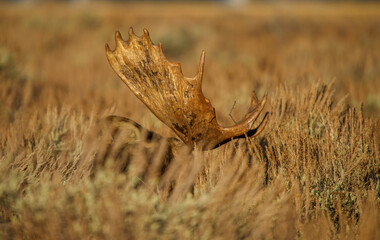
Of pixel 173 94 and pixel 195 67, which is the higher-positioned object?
pixel 195 67

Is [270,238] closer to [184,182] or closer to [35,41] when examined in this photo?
[184,182]

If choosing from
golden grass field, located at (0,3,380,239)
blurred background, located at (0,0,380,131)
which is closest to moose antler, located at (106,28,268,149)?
golden grass field, located at (0,3,380,239)

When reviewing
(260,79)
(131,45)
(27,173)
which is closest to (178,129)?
(131,45)

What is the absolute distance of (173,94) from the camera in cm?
144

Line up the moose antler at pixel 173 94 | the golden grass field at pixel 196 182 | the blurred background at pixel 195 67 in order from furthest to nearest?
the blurred background at pixel 195 67 < the moose antler at pixel 173 94 < the golden grass field at pixel 196 182

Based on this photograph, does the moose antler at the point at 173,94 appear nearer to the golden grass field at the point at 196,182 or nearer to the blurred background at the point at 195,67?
the golden grass field at the point at 196,182

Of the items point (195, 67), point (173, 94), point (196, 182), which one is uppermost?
point (195, 67)

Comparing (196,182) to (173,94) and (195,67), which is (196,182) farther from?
(195,67)

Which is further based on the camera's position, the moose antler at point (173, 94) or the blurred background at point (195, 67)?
the blurred background at point (195, 67)

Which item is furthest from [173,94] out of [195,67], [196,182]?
[195,67]

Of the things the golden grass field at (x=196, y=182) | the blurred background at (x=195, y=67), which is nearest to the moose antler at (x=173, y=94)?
the golden grass field at (x=196, y=182)

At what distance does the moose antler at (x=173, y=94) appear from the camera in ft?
4.66

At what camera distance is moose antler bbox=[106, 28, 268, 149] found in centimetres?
142

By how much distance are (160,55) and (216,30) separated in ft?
32.9
